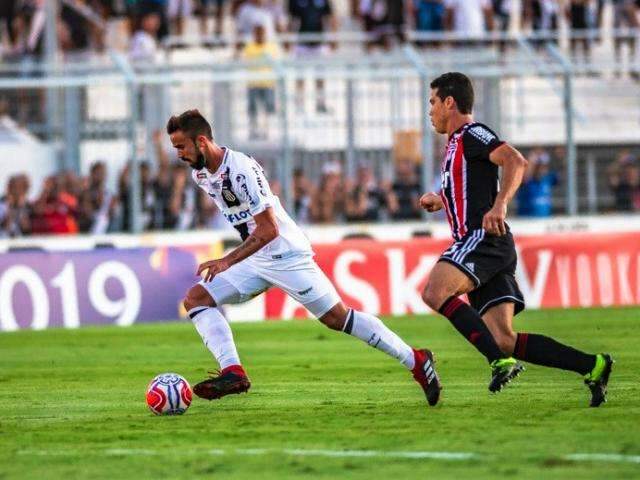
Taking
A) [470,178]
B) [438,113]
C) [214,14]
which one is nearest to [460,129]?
[438,113]

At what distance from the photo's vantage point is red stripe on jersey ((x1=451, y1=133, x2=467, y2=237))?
10.9 m

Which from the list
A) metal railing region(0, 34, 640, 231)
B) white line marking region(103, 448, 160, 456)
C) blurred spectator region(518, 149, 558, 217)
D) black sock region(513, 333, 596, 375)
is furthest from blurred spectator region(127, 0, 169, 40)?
white line marking region(103, 448, 160, 456)

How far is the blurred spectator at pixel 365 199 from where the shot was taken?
22.8 m

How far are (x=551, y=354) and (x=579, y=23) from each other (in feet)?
60.9

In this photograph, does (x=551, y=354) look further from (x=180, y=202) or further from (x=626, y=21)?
(x=626, y=21)

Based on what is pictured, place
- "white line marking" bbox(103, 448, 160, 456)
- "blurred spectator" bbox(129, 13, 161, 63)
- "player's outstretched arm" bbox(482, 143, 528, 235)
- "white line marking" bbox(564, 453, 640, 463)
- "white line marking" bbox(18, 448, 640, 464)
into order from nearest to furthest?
1. "white line marking" bbox(564, 453, 640, 463)
2. "white line marking" bbox(18, 448, 640, 464)
3. "white line marking" bbox(103, 448, 160, 456)
4. "player's outstretched arm" bbox(482, 143, 528, 235)
5. "blurred spectator" bbox(129, 13, 161, 63)

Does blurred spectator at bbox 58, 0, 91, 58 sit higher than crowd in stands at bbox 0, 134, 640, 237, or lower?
higher

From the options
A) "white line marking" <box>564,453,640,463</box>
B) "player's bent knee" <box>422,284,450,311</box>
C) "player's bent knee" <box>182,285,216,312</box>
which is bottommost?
"white line marking" <box>564,453,640,463</box>

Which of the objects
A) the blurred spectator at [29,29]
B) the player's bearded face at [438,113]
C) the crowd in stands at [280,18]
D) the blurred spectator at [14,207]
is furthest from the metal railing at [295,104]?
the player's bearded face at [438,113]

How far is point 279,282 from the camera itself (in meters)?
11.6

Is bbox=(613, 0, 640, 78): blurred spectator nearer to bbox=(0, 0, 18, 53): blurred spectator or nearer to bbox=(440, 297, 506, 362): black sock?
bbox=(0, 0, 18, 53): blurred spectator

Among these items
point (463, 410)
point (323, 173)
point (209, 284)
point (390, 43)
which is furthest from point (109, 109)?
point (463, 410)

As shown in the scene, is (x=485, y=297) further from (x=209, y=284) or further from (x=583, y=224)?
(x=583, y=224)

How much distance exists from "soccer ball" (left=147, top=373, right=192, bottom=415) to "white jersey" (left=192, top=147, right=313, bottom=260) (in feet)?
3.70
